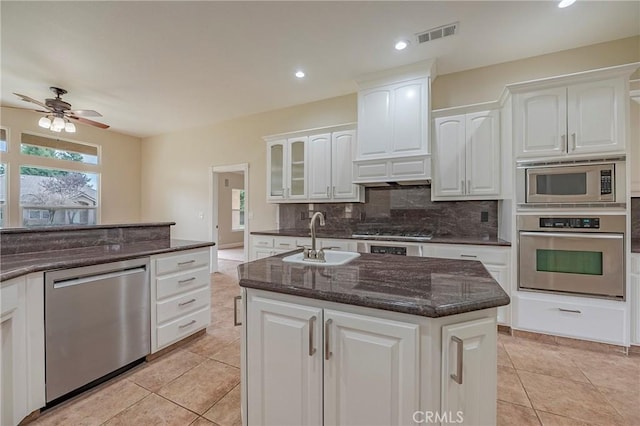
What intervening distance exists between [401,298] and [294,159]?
11.1ft

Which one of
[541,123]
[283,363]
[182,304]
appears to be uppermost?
[541,123]

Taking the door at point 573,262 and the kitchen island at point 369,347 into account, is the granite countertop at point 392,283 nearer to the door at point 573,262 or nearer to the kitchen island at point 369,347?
the kitchen island at point 369,347

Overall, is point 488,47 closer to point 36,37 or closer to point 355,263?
point 355,263

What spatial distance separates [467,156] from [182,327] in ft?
11.0

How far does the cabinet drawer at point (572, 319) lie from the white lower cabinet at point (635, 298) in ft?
0.26

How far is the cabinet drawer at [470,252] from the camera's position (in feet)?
8.77

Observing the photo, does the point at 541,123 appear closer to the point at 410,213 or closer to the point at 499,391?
the point at 410,213

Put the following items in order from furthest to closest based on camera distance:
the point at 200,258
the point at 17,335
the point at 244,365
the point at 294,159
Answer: the point at 294,159 < the point at 200,258 < the point at 17,335 < the point at 244,365

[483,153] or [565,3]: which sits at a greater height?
[565,3]

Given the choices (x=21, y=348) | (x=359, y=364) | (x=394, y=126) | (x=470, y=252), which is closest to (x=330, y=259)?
(x=359, y=364)

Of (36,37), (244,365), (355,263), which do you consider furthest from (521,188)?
(36,37)

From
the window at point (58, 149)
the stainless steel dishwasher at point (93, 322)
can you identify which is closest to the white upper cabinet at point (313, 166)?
the stainless steel dishwasher at point (93, 322)

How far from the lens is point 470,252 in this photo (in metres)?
2.75

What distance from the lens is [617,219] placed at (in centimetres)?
229
